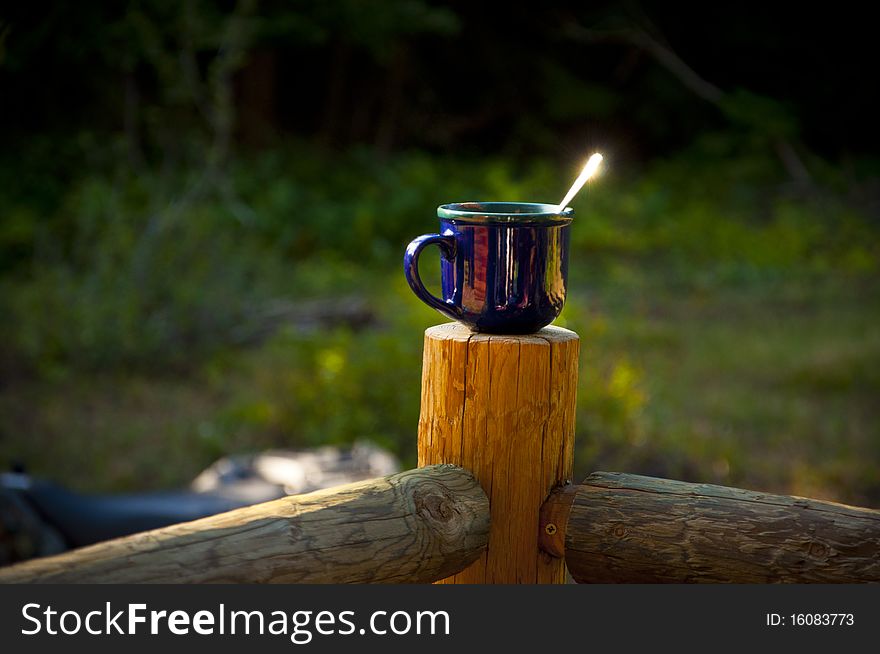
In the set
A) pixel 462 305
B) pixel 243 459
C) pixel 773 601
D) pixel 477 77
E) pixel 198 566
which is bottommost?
pixel 243 459

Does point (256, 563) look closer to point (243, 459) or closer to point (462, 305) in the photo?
point (462, 305)

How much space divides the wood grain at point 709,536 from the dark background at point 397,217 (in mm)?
1949

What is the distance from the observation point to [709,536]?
1.54m

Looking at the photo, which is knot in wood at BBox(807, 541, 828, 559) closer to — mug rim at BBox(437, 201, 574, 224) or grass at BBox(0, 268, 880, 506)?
mug rim at BBox(437, 201, 574, 224)

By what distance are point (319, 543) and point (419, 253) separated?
1.77 ft

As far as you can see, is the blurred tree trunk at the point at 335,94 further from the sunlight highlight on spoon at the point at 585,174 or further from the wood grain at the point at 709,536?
the wood grain at the point at 709,536

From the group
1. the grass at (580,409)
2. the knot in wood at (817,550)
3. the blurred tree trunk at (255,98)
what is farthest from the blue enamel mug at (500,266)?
the blurred tree trunk at (255,98)

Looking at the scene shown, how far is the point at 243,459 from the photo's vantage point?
4141 mm

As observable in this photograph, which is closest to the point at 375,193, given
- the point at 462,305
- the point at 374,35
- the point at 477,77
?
the point at 374,35

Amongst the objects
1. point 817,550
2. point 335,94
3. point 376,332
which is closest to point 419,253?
point 817,550

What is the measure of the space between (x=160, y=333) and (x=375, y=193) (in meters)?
4.57

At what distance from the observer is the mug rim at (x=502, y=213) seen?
164 cm

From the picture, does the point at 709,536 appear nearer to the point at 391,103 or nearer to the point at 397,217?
the point at 397,217

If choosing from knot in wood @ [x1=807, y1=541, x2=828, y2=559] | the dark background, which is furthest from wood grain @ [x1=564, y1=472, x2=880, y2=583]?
the dark background
